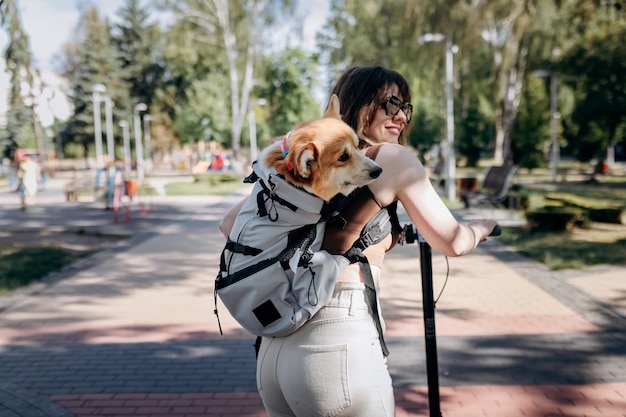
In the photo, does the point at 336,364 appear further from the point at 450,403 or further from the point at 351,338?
the point at 450,403

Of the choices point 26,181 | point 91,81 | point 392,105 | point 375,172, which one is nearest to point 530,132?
point 26,181

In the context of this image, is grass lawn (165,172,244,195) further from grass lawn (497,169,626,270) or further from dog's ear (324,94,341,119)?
dog's ear (324,94,341,119)

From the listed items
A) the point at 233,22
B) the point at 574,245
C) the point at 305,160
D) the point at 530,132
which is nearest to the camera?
the point at 305,160

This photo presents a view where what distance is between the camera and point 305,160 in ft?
5.06

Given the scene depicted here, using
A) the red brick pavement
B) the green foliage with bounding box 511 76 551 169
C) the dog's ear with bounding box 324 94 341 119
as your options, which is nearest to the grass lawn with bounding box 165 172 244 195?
the green foliage with bounding box 511 76 551 169

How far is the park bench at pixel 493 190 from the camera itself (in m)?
14.3

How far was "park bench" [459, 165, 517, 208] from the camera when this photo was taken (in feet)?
47.0

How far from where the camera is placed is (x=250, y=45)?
3606 centimetres

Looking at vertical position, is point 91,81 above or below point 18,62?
above

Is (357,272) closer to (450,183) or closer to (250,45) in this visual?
(450,183)

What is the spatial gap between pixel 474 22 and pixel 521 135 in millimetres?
12769

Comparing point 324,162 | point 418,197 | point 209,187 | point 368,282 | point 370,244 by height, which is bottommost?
point 209,187

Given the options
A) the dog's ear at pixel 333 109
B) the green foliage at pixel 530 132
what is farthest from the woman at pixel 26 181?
the green foliage at pixel 530 132

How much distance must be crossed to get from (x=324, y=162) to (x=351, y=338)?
0.48m
